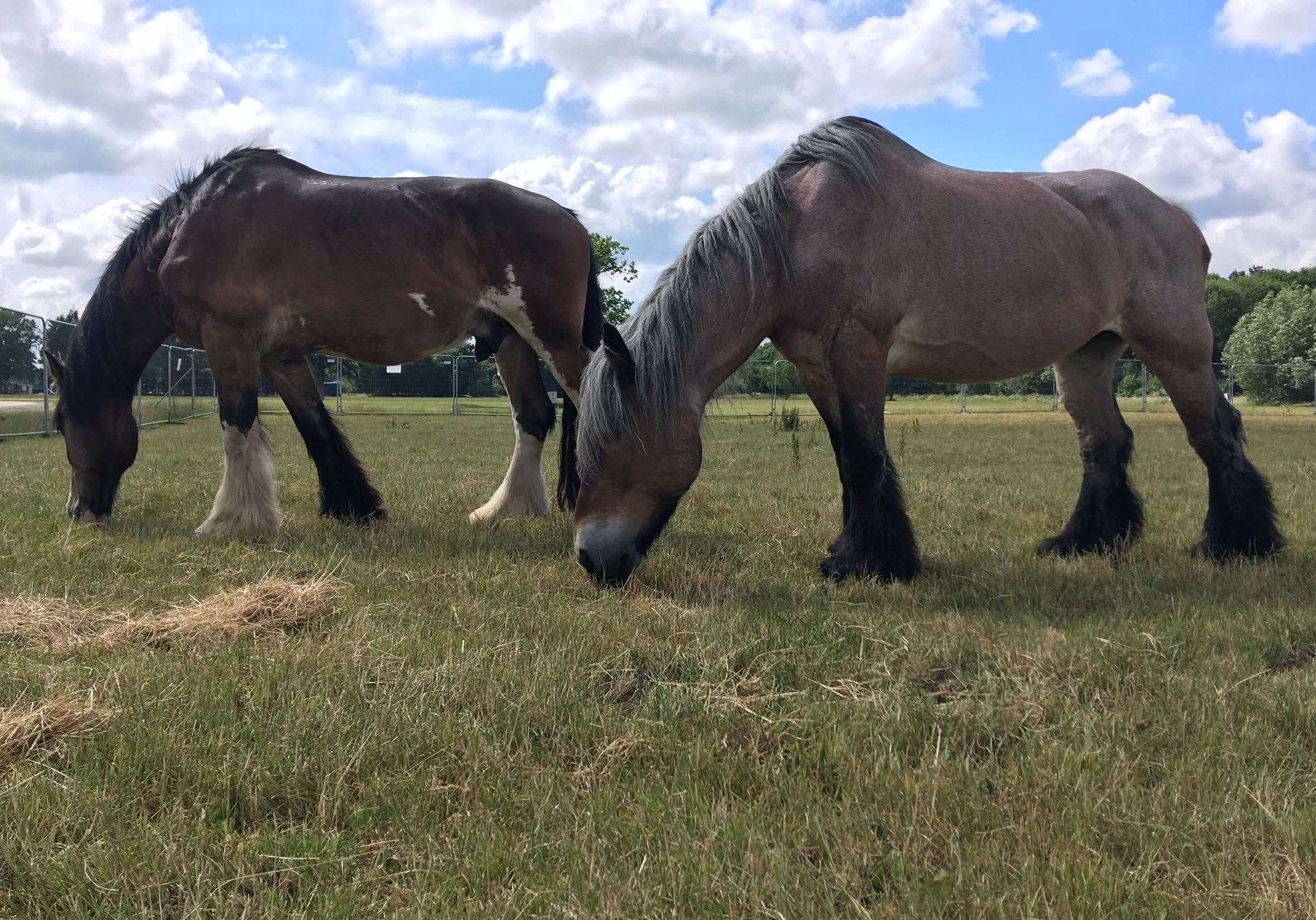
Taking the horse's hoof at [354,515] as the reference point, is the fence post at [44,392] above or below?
above

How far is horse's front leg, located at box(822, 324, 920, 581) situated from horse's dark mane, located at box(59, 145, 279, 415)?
14.9ft

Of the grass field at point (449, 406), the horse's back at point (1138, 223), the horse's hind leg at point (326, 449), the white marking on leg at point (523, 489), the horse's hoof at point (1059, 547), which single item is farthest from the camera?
the grass field at point (449, 406)

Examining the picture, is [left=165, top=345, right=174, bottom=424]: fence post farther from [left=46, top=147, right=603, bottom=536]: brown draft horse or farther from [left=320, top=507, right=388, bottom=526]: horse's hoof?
[left=320, top=507, right=388, bottom=526]: horse's hoof

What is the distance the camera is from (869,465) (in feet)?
14.0

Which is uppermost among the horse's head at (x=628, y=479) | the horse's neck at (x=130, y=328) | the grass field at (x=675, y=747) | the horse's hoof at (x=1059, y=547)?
the horse's neck at (x=130, y=328)

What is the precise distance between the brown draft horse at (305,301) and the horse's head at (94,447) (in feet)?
0.03

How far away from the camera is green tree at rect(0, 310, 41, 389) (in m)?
17.4

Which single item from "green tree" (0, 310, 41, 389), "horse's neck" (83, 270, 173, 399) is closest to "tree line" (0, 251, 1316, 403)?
"green tree" (0, 310, 41, 389)

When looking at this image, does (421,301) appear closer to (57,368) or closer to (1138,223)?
(57,368)

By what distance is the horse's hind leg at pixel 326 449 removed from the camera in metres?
6.25

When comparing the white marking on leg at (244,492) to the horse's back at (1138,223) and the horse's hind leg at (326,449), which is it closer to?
the horse's hind leg at (326,449)

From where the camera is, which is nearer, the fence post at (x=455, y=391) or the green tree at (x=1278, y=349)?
the fence post at (x=455, y=391)

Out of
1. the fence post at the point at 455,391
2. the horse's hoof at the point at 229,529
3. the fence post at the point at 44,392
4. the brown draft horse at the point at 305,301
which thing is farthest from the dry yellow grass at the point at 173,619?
the fence post at the point at 455,391

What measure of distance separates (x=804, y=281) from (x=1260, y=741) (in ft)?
8.72
